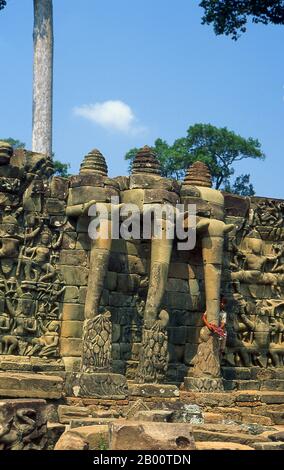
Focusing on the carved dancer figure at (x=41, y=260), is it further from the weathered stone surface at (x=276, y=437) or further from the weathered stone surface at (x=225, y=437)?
the weathered stone surface at (x=276, y=437)

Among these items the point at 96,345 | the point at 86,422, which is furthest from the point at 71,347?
the point at 86,422

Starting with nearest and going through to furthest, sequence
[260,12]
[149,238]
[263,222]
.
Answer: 1. [149,238]
2. [263,222]
3. [260,12]

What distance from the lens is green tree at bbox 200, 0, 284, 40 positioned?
2058 centimetres

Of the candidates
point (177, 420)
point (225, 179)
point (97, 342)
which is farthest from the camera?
point (225, 179)

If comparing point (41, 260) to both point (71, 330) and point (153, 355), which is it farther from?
point (153, 355)

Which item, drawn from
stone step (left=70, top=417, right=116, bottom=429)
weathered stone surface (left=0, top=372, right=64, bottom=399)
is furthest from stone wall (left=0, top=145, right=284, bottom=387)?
stone step (left=70, top=417, right=116, bottom=429)

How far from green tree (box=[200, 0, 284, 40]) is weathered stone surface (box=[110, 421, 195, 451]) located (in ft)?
44.3

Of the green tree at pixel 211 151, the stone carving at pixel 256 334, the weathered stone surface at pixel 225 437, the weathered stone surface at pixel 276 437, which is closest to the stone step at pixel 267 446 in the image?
the weathered stone surface at pixel 225 437

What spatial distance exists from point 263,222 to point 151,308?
3.29 m

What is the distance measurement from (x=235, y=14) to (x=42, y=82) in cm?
476

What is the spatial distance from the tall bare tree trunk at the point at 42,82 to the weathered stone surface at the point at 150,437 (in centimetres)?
1095

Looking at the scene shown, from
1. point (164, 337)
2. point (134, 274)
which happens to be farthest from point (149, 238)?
point (164, 337)

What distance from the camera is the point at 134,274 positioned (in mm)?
15086
